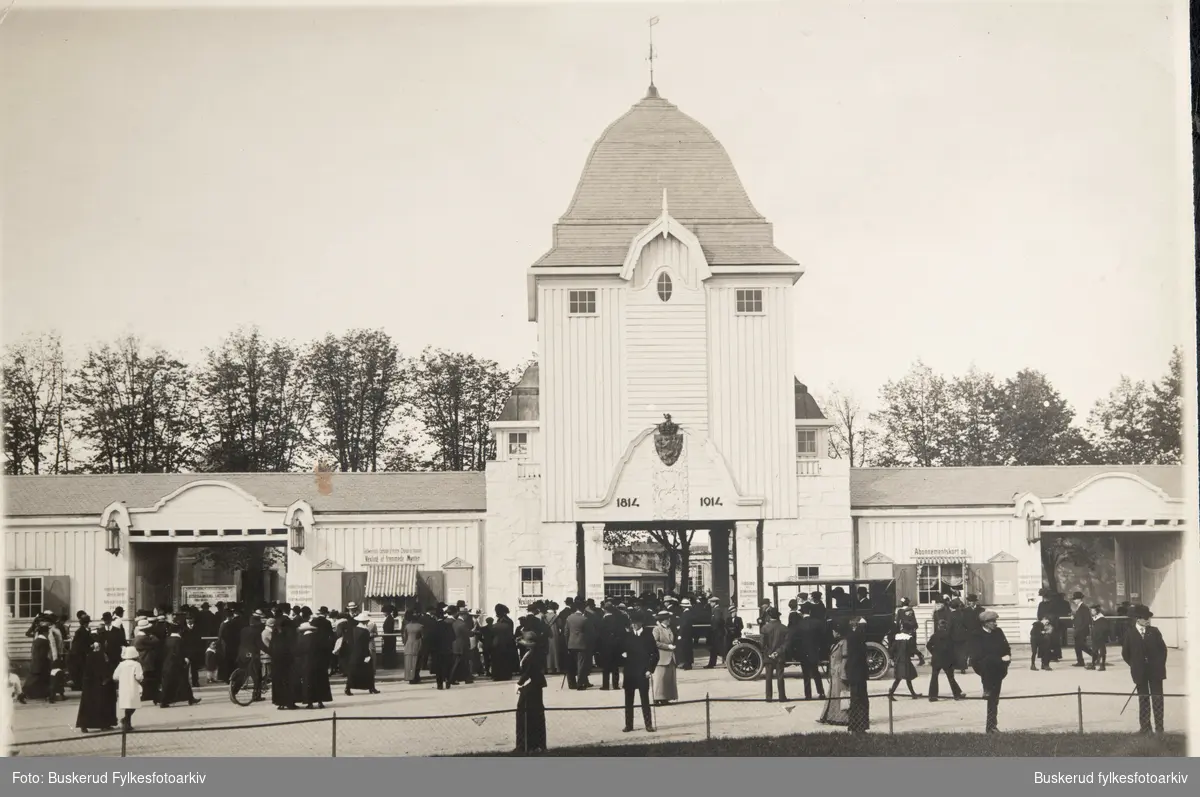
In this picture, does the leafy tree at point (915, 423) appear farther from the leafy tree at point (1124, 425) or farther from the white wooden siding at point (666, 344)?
the white wooden siding at point (666, 344)

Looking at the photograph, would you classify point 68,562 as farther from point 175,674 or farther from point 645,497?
point 645,497

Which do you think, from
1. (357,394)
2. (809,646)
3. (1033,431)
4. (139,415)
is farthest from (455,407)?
(809,646)

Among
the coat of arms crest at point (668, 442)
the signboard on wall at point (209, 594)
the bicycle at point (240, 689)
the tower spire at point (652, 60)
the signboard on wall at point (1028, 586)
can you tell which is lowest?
the bicycle at point (240, 689)

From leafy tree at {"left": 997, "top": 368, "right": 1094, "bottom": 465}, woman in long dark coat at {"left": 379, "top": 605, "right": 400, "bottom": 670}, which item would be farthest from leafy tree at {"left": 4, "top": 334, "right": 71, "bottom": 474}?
leafy tree at {"left": 997, "top": 368, "right": 1094, "bottom": 465}

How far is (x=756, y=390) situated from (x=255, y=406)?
2099 cm

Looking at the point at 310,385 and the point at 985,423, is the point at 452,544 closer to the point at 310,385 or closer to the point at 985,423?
the point at 310,385

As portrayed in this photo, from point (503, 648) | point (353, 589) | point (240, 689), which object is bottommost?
point (240, 689)

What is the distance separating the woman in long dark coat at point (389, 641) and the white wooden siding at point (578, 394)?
3.24 metres

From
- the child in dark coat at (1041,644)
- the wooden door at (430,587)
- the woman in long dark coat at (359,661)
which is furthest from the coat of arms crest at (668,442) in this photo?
the child in dark coat at (1041,644)

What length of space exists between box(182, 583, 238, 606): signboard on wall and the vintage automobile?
42.1ft

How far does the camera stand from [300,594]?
25.8m

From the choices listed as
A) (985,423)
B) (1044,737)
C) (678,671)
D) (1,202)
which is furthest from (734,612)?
(985,423)

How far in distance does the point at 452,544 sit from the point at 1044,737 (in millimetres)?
11269

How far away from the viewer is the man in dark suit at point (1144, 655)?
19.0 m
